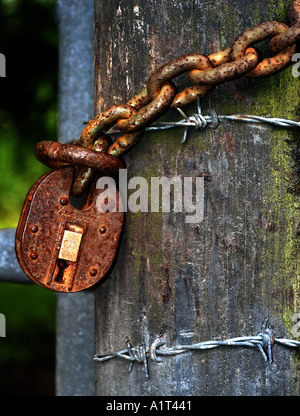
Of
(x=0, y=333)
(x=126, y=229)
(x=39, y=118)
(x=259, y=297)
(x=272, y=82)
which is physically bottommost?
(x=0, y=333)

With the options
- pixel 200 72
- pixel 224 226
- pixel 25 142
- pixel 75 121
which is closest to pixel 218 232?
pixel 224 226

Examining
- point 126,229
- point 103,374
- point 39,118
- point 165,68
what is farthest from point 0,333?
point 39,118

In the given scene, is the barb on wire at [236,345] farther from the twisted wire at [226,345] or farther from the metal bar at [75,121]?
the metal bar at [75,121]

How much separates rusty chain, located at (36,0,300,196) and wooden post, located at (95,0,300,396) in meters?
0.04

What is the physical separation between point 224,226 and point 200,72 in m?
0.35

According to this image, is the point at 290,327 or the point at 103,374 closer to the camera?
the point at 290,327

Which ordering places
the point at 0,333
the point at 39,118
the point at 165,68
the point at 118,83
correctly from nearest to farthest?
the point at 165,68 → the point at 118,83 → the point at 0,333 → the point at 39,118

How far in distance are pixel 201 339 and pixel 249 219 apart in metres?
0.31

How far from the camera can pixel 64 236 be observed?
112cm

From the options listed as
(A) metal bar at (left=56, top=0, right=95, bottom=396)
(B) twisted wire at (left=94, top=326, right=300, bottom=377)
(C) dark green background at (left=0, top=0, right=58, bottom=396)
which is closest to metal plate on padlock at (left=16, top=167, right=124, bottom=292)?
(B) twisted wire at (left=94, top=326, right=300, bottom=377)

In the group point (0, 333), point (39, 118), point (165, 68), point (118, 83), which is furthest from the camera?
point (39, 118)

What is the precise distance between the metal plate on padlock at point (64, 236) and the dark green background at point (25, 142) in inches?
128

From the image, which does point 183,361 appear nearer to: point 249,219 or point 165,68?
point 249,219

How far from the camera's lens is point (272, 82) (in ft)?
3.42
